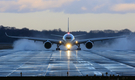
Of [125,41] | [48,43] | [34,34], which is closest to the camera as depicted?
[48,43]

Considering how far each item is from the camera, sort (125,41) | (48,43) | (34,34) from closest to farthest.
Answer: (48,43) < (125,41) < (34,34)

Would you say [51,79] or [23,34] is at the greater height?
[23,34]

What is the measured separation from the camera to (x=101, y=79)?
1598cm

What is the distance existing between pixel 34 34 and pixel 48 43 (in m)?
67.8

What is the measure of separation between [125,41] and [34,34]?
49.8 meters

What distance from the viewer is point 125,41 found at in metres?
92.1

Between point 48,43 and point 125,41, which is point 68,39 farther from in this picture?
point 125,41

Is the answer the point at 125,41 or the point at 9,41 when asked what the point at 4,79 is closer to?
the point at 125,41

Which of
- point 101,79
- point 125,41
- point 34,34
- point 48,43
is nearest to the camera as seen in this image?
point 101,79

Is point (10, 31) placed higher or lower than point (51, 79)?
higher

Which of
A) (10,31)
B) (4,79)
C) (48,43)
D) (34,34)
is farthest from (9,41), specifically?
(4,79)

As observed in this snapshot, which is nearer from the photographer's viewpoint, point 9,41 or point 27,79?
point 27,79

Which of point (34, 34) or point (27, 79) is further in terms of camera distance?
point (34, 34)

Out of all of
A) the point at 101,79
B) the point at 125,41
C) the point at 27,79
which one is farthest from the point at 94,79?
the point at 125,41
